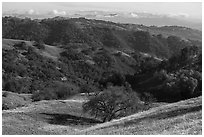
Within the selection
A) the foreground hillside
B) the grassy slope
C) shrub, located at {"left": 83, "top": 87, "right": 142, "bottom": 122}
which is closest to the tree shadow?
the foreground hillside

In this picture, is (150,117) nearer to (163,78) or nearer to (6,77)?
(163,78)

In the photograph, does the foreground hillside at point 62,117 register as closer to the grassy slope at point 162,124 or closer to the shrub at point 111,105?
the grassy slope at point 162,124

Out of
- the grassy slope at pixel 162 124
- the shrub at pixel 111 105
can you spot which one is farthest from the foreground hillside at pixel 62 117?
the shrub at pixel 111 105

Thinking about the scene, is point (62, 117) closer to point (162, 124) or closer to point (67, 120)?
point (67, 120)

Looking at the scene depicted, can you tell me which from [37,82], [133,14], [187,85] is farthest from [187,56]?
[133,14]

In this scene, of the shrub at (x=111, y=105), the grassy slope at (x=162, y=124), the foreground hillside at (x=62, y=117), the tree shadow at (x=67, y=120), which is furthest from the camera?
the shrub at (x=111, y=105)

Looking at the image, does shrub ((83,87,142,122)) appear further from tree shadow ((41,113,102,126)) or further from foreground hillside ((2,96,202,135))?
foreground hillside ((2,96,202,135))

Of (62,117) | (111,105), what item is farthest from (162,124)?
(62,117)
